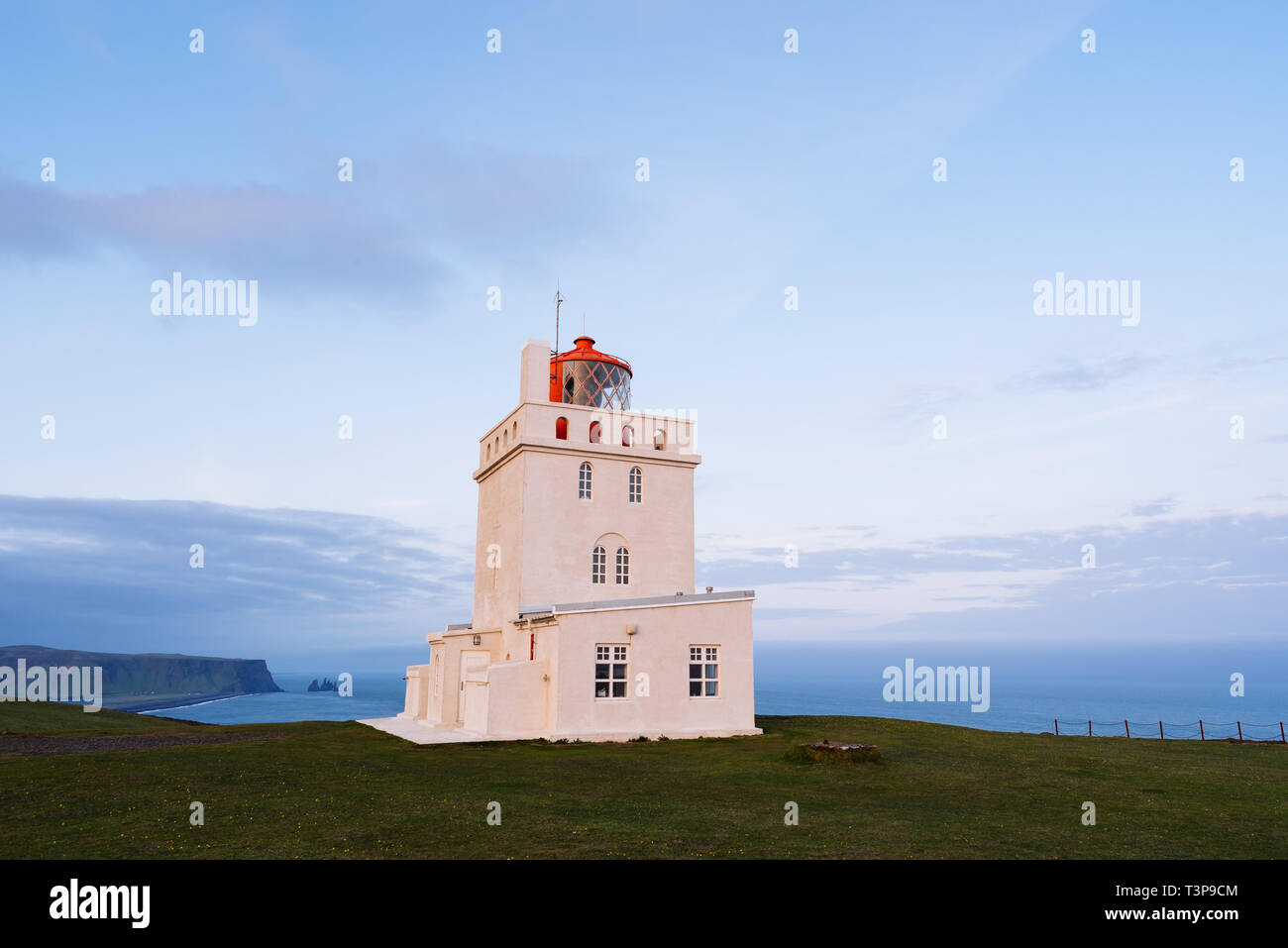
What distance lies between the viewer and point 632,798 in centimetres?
1330

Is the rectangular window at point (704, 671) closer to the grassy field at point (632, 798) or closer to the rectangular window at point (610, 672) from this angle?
the rectangular window at point (610, 672)

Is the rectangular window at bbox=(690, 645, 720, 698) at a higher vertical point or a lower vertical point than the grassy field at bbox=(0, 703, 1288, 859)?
higher

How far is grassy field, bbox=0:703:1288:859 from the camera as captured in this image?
9539 millimetres

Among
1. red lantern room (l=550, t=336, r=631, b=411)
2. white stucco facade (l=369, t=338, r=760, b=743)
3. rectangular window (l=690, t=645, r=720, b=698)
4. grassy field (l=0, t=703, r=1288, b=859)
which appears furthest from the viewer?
red lantern room (l=550, t=336, r=631, b=411)

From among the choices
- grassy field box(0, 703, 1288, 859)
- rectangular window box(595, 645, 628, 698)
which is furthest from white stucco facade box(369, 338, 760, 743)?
grassy field box(0, 703, 1288, 859)

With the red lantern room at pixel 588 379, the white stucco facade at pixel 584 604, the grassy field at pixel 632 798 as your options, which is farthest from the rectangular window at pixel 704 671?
the red lantern room at pixel 588 379

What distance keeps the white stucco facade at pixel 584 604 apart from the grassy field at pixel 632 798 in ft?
6.15

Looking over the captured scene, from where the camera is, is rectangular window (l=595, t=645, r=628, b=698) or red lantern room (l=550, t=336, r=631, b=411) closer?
rectangular window (l=595, t=645, r=628, b=698)

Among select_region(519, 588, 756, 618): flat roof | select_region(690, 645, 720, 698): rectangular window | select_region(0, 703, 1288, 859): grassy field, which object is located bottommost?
select_region(0, 703, 1288, 859): grassy field

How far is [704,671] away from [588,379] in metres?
11.9

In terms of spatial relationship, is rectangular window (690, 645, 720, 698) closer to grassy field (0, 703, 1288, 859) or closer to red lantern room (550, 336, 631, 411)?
grassy field (0, 703, 1288, 859)

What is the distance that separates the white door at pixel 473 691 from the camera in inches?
955

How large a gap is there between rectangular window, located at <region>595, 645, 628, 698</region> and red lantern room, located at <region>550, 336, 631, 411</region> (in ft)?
33.8

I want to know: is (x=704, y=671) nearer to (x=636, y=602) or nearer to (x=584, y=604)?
(x=636, y=602)
